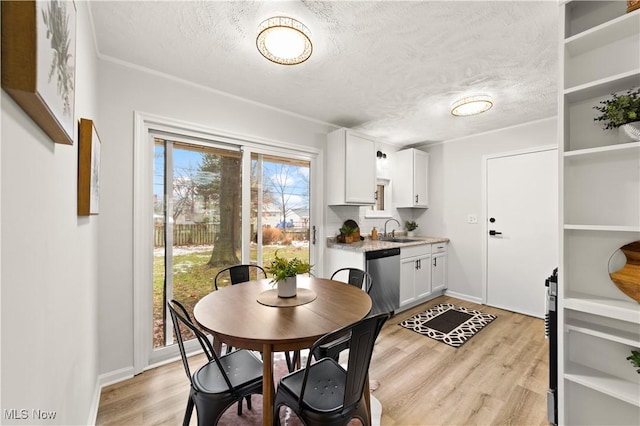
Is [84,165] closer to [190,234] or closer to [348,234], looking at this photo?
[190,234]

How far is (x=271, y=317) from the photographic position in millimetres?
1396

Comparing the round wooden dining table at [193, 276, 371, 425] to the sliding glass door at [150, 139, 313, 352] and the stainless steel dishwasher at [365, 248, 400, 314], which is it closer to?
the sliding glass door at [150, 139, 313, 352]

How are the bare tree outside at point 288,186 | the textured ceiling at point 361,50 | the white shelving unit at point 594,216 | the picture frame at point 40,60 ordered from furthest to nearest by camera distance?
1. the bare tree outside at point 288,186
2. the textured ceiling at point 361,50
3. the white shelving unit at point 594,216
4. the picture frame at point 40,60

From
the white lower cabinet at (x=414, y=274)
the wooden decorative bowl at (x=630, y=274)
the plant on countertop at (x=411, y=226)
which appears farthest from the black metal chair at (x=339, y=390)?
the plant on countertop at (x=411, y=226)

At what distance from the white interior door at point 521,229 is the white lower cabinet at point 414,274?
2.76 ft

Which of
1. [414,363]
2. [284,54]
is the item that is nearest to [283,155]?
[284,54]

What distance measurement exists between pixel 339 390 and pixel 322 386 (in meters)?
0.08

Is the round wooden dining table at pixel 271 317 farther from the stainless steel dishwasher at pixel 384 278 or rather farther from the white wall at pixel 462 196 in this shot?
the white wall at pixel 462 196

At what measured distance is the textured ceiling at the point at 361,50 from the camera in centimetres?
159

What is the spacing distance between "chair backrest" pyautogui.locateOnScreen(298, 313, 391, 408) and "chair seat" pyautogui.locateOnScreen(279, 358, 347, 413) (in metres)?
0.07

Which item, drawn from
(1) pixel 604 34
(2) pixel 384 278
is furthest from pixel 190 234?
(1) pixel 604 34

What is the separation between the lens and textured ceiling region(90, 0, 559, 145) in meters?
1.59

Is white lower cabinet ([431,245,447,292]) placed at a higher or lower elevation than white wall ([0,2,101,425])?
lower

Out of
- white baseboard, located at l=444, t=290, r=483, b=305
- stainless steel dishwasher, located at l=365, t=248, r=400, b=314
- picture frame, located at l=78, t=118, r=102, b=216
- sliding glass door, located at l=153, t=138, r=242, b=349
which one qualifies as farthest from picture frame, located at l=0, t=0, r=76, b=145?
white baseboard, located at l=444, t=290, r=483, b=305
